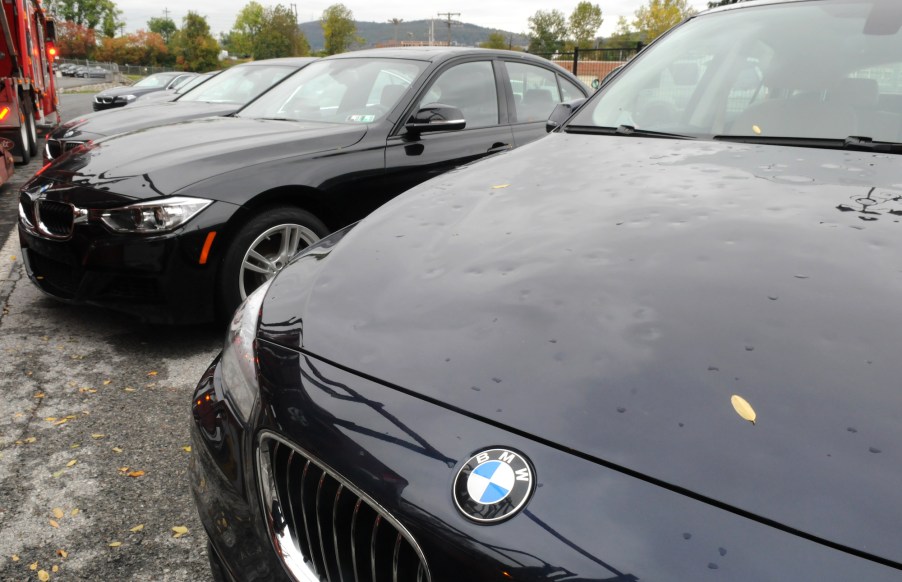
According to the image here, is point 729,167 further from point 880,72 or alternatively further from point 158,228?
point 158,228

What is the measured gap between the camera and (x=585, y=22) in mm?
71500

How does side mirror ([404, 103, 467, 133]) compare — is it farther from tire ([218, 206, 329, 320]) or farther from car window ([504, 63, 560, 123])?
car window ([504, 63, 560, 123])

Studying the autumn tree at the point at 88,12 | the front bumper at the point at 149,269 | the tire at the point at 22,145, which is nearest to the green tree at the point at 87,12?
the autumn tree at the point at 88,12

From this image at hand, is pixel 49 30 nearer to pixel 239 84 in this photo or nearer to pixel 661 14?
pixel 239 84

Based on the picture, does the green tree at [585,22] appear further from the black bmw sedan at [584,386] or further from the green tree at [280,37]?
the black bmw sedan at [584,386]

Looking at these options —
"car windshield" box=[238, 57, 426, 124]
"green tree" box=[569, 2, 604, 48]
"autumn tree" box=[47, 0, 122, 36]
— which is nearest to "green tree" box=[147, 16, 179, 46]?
"autumn tree" box=[47, 0, 122, 36]

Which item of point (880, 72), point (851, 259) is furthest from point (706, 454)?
point (880, 72)

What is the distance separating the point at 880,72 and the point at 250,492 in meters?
2.32

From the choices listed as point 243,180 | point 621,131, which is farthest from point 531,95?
point 621,131

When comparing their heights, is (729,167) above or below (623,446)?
above

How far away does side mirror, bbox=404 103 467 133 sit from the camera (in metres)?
4.30

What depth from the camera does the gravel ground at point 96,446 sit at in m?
2.21

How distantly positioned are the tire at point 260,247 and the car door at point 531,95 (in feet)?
6.24

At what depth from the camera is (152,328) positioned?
4078 millimetres
